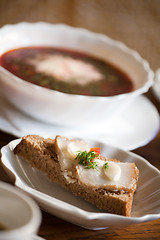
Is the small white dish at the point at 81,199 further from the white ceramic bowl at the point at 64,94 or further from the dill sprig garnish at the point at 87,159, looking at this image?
the white ceramic bowl at the point at 64,94

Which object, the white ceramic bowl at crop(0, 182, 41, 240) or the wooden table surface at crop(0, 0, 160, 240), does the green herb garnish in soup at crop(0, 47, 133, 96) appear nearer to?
the white ceramic bowl at crop(0, 182, 41, 240)

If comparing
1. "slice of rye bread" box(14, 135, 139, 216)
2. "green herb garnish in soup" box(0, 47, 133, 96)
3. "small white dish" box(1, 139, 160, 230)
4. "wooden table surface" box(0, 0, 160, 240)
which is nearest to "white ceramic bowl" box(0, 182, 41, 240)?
"small white dish" box(1, 139, 160, 230)

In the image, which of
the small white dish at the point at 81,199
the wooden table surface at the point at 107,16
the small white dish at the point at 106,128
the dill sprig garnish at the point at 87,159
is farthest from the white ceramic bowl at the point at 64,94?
the wooden table surface at the point at 107,16

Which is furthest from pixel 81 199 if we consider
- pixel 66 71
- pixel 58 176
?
pixel 66 71

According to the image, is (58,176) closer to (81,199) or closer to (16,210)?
(81,199)

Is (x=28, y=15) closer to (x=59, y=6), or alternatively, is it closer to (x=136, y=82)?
(x=59, y=6)
